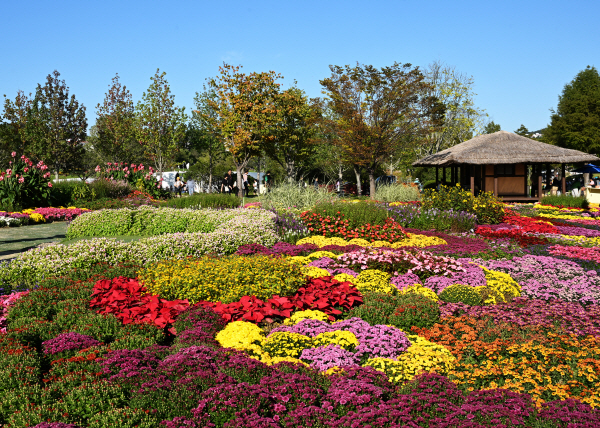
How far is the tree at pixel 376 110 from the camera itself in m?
26.7

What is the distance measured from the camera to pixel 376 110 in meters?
26.8

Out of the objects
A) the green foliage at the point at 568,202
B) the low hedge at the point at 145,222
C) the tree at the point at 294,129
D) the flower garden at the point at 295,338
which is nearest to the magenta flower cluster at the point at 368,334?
the flower garden at the point at 295,338

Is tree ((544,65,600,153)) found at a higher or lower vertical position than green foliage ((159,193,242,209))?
higher

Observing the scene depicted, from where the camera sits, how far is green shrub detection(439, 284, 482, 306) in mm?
5920

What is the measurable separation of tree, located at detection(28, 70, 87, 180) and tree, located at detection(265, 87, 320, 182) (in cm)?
1511

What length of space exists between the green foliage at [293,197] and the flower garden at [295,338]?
5.22m

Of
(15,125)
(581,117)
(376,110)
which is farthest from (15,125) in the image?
(581,117)

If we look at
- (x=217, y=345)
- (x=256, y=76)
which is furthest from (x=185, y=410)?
(x=256, y=76)

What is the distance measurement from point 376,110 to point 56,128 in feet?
78.4

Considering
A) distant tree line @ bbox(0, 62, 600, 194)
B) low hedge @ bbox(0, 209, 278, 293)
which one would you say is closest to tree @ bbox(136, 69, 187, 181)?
distant tree line @ bbox(0, 62, 600, 194)

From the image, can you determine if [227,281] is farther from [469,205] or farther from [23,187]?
[23,187]

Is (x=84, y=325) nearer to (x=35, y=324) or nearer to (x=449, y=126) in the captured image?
(x=35, y=324)

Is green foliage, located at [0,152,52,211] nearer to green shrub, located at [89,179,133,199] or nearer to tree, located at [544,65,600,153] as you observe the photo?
green shrub, located at [89,179,133,199]

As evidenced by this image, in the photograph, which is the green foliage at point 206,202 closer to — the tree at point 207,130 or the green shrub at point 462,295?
the green shrub at point 462,295
